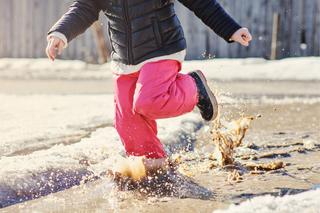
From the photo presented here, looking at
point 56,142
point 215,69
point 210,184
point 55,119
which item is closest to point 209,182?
A: point 210,184

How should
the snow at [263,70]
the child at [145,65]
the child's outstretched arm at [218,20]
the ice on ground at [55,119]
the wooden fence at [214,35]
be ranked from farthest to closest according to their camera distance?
the wooden fence at [214,35], the snow at [263,70], the ice on ground at [55,119], the child's outstretched arm at [218,20], the child at [145,65]

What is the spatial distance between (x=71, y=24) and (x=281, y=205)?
1.59 metres

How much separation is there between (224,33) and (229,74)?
306 inches

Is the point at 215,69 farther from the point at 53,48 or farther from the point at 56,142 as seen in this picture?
the point at 53,48

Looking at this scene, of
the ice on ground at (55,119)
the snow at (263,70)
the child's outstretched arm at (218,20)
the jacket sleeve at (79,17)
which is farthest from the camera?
the snow at (263,70)

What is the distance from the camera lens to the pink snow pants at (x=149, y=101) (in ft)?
11.1

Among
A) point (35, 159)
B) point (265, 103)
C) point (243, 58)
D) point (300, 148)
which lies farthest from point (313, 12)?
point (35, 159)

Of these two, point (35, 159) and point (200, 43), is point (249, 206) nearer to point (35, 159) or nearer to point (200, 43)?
point (35, 159)

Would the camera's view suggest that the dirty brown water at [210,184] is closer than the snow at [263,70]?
Yes

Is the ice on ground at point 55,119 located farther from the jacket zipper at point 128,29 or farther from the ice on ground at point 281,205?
the ice on ground at point 281,205

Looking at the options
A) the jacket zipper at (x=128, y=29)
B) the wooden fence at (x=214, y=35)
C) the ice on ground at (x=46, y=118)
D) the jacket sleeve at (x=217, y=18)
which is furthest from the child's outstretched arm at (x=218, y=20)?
the wooden fence at (x=214, y=35)

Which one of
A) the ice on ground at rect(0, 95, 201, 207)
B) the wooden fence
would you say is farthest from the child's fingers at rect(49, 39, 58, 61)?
the wooden fence

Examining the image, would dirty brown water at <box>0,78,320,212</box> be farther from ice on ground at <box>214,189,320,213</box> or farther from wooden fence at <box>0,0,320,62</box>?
wooden fence at <box>0,0,320,62</box>

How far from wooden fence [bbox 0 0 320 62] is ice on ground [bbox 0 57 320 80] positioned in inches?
18.9
